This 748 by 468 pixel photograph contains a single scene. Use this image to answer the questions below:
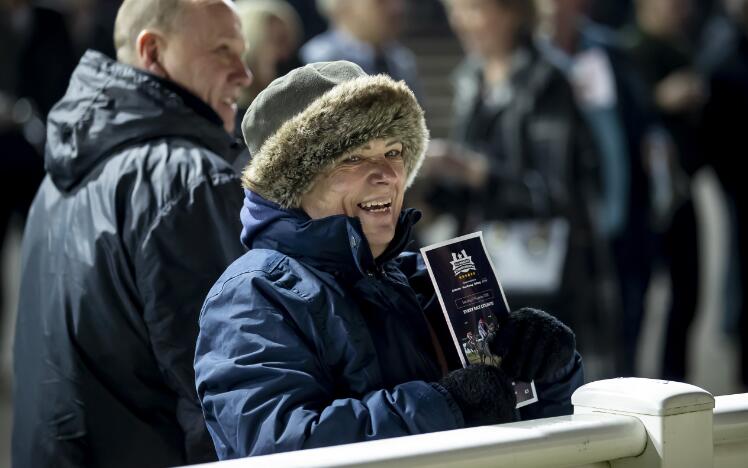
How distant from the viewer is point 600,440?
2051mm

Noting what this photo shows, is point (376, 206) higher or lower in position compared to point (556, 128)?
higher

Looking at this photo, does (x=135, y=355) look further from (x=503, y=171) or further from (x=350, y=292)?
(x=503, y=171)

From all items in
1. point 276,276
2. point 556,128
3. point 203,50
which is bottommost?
point 556,128

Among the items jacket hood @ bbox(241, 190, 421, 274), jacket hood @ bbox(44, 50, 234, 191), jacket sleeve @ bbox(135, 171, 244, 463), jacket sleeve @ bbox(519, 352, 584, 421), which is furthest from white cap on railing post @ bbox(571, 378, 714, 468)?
jacket hood @ bbox(44, 50, 234, 191)

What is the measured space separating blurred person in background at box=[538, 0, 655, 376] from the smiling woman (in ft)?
16.7

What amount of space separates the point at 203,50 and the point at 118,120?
26cm

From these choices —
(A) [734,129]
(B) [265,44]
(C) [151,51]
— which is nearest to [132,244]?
(C) [151,51]

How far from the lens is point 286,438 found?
2041 mm

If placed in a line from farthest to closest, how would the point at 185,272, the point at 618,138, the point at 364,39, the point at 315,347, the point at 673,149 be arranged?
the point at 673,149, the point at 618,138, the point at 364,39, the point at 185,272, the point at 315,347

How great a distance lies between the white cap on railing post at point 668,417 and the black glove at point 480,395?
0.52ft

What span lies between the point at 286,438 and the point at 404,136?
24.8 inches

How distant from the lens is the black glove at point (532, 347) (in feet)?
7.30

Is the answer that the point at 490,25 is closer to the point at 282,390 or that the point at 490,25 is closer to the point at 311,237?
the point at 311,237

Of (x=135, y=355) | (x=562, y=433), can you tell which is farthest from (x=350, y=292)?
(x=135, y=355)
